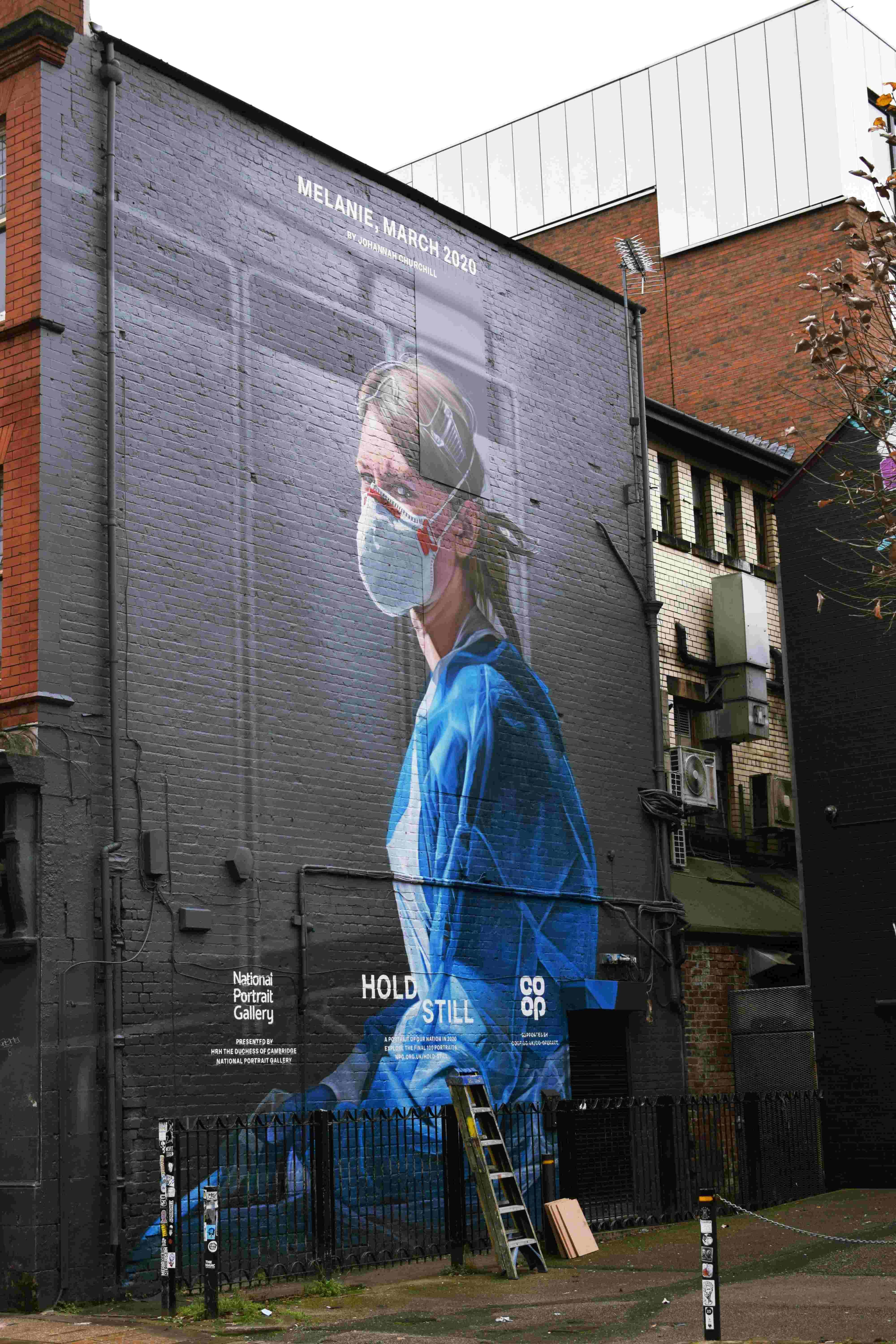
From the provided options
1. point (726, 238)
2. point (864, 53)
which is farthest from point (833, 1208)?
point (864, 53)

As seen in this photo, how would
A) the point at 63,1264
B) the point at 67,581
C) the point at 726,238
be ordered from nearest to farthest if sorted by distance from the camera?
the point at 63,1264
the point at 67,581
the point at 726,238

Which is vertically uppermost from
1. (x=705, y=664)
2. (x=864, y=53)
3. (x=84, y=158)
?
(x=864, y=53)

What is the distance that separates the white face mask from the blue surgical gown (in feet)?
2.88

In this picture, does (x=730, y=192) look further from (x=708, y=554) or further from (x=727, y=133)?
(x=708, y=554)

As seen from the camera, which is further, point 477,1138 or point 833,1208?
point 833,1208

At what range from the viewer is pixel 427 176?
37281 millimetres

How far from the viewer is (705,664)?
80.5 ft

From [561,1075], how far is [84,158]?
451 inches

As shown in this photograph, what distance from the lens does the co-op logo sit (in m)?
18.6

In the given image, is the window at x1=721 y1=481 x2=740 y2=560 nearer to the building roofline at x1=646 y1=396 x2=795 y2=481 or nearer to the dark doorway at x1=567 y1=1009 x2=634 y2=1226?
the building roofline at x1=646 y1=396 x2=795 y2=481

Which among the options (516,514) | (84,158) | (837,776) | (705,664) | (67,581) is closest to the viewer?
(67,581)

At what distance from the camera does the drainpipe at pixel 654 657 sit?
20.8m

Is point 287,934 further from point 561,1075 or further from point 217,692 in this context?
point 561,1075

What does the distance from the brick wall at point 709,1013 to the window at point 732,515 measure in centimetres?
673
